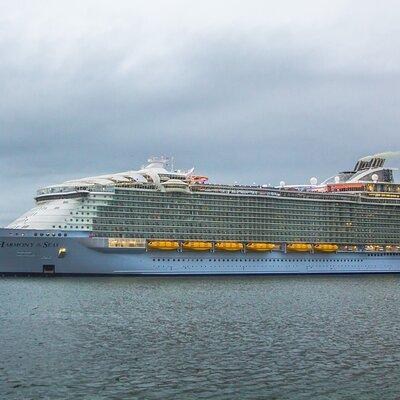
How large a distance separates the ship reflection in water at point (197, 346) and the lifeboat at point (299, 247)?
40.0 meters

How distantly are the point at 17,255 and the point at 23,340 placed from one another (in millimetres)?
49048

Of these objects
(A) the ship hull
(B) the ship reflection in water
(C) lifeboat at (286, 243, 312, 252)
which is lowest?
(B) the ship reflection in water

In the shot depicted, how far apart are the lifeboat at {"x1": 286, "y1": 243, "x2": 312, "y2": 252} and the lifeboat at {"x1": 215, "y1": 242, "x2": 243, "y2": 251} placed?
28.4ft

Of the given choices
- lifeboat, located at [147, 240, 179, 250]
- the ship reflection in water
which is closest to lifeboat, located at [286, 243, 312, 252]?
lifeboat, located at [147, 240, 179, 250]

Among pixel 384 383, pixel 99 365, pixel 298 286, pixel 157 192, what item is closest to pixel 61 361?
pixel 99 365

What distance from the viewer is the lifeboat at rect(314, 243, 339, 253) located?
10525 centimetres

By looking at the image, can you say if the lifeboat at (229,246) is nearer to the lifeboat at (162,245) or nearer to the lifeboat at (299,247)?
the lifeboat at (162,245)

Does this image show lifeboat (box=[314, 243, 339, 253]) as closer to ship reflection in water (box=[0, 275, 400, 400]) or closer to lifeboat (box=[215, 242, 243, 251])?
lifeboat (box=[215, 242, 243, 251])

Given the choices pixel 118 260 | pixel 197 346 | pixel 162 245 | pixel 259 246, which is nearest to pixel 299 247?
pixel 259 246

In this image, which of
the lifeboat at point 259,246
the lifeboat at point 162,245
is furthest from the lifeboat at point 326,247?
the lifeboat at point 162,245

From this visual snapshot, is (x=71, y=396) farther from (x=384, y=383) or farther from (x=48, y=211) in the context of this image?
(x=48, y=211)

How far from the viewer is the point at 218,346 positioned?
35.4 m

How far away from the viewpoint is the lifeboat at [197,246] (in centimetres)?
9388

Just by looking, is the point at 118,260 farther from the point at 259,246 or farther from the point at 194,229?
the point at 259,246
